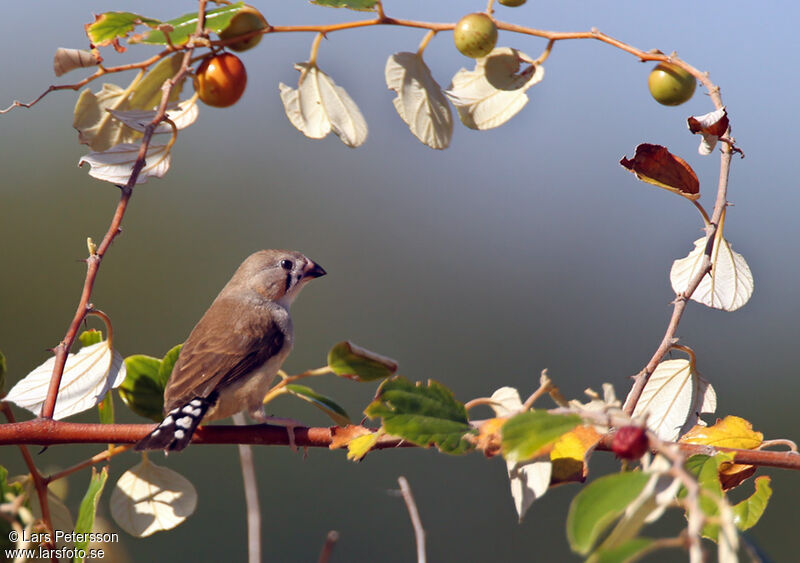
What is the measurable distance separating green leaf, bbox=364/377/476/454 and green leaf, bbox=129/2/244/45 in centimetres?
80

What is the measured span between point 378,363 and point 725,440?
0.64 meters

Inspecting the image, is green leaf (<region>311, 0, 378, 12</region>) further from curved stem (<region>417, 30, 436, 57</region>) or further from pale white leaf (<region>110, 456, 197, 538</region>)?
pale white leaf (<region>110, 456, 197, 538</region>)

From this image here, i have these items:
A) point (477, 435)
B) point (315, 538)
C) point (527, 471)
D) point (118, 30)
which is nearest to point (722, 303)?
point (527, 471)

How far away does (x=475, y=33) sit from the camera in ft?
5.34

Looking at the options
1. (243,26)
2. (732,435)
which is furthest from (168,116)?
(732,435)

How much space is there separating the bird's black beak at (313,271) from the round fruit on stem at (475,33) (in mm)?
1444

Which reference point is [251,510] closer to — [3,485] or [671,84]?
[3,485]

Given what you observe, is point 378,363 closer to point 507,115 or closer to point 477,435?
point 477,435

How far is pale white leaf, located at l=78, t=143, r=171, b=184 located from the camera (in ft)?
5.28

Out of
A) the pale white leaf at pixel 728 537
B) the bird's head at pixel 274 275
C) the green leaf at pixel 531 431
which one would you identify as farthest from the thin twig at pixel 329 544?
the bird's head at pixel 274 275

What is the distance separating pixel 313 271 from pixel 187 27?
4.96 feet

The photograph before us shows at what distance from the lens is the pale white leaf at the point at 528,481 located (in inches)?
53.7

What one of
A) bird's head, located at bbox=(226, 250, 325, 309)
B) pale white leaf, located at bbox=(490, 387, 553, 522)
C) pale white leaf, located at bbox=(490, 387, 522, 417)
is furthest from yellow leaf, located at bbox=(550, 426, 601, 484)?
bird's head, located at bbox=(226, 250, 325, 309)

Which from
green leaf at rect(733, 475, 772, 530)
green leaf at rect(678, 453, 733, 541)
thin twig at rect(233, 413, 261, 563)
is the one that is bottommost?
thin twig at rect(233, 413, 261, 563)
